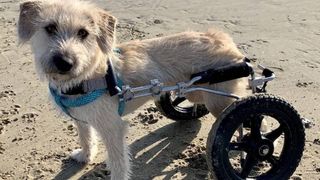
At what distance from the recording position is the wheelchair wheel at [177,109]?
5344 mm

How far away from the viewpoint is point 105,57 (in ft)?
13.7

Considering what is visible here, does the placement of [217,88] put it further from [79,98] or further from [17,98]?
[17,98]

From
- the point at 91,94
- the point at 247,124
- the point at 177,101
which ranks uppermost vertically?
the point at 91,94

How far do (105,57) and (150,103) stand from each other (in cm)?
182

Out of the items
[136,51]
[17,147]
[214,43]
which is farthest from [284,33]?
[17,147]

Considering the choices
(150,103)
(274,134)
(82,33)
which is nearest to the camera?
(82,33)

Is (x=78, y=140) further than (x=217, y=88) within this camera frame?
Yes

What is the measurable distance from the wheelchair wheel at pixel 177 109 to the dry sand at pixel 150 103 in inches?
4.4

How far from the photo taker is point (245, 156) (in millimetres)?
4480

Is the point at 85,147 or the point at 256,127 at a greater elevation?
the point at 256,127

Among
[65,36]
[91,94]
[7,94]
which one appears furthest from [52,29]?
[7,94]

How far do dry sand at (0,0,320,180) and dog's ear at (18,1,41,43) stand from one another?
58.7 inches

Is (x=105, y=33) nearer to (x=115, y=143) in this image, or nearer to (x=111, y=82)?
(x=111, y=82)

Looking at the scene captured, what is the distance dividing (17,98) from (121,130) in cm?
228
